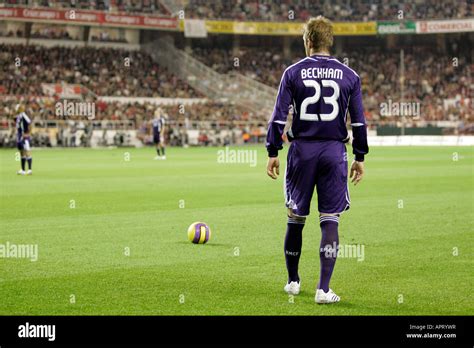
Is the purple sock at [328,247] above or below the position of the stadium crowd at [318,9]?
below

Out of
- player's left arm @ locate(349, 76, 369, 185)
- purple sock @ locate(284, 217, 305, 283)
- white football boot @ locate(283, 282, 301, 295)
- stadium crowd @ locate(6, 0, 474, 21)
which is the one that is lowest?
white football boot @ locate(283, 282, 301, 295)

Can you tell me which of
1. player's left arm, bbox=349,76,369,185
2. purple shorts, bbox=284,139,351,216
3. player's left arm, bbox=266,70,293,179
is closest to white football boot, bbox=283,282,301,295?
purple shorts, bbox=284,139,351,216

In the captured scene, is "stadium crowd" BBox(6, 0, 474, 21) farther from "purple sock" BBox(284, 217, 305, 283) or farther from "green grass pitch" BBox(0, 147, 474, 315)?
"purple sock" BBox(284, 217, 305, 283)

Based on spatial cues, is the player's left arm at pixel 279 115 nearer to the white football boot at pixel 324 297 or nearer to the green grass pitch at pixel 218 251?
the white football boot at pixel 324 297

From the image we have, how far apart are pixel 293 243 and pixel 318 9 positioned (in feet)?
234

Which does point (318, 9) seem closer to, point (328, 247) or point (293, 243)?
point (293, 243)

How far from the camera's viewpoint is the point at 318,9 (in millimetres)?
77875

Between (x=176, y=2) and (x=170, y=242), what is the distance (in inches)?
2457

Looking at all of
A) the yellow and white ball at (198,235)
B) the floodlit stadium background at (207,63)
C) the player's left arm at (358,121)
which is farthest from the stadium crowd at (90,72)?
the player's left arm at (358,121)

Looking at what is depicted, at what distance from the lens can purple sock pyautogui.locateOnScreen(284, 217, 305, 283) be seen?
28.0 feet

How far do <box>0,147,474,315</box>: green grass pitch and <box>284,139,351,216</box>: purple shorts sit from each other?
974 millimetres

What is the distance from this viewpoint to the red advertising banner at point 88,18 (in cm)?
6238

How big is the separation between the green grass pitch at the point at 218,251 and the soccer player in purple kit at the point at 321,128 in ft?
2.91
